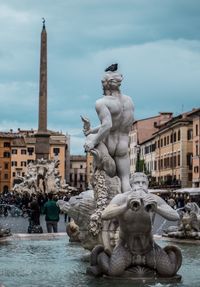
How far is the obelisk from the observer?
198 feet

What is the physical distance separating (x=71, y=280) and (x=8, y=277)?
0.86 metres

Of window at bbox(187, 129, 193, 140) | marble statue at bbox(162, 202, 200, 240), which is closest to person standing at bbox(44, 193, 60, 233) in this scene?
marble statue at bbox(162, 202, 200, 240)

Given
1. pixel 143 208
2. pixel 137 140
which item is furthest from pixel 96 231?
pixel 137 140

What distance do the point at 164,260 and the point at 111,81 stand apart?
324 centimetres

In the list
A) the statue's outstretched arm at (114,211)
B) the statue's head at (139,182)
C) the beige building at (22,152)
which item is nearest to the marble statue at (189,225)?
the statue's head at (139,182)

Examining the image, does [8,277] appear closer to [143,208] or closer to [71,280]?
[71,280]

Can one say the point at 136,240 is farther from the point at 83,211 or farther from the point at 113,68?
the point at 113,68

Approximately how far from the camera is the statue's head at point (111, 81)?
10.9m

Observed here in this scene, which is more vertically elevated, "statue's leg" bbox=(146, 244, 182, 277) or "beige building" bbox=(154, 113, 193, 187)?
"beige building" bbox=(154, 113, 193, 187)

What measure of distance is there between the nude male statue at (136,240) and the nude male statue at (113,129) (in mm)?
2619

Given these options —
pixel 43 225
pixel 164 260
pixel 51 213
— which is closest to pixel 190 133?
pixel 43 225

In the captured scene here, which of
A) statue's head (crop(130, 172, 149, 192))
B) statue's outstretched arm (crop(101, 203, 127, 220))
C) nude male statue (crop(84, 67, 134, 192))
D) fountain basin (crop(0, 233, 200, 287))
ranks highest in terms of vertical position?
nude male statue (crop(84, 67, 134, 192))

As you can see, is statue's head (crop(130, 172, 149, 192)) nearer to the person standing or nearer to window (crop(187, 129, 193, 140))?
the person standing

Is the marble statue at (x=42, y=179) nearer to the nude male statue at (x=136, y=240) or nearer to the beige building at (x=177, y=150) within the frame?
the beige building at (x=177, y=150)
